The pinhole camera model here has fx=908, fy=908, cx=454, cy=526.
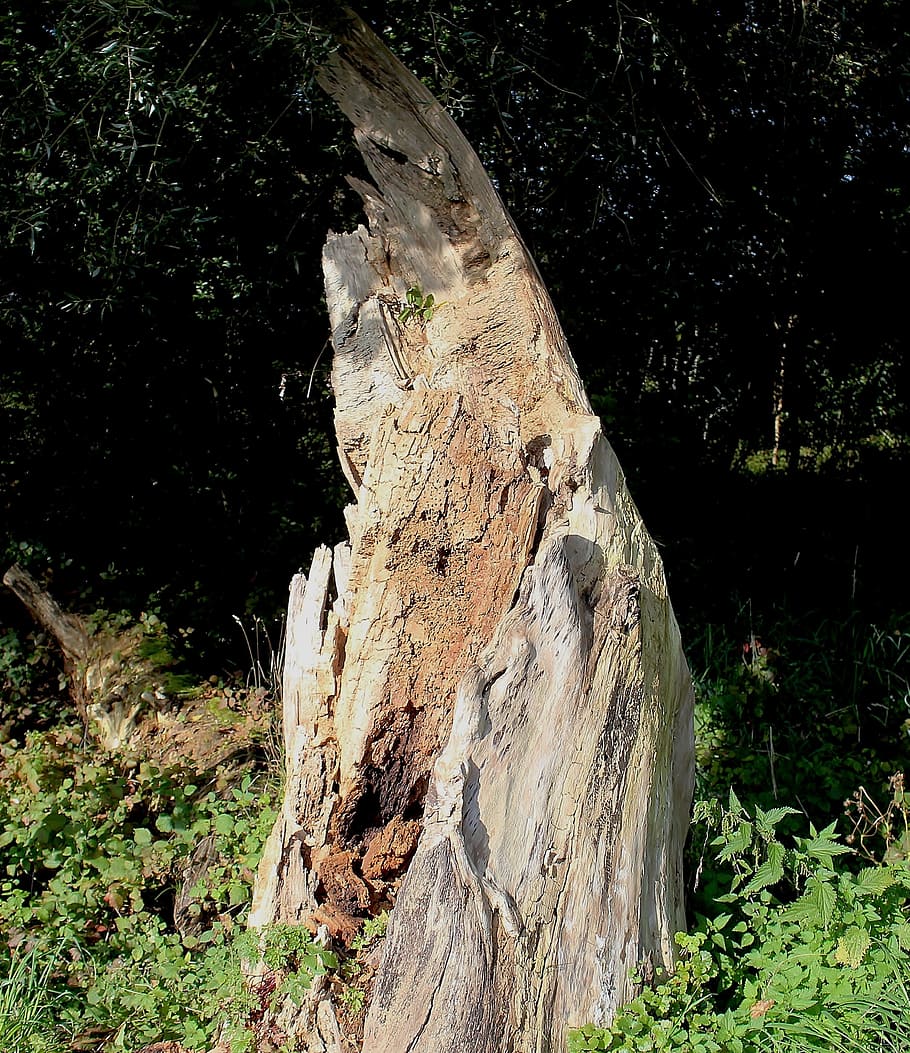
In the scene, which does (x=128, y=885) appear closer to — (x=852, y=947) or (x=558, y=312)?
(x=852, y=947)

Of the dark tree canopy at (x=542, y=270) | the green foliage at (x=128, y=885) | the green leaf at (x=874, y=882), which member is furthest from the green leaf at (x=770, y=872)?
the dark tree canopy at (x=542, y=270)

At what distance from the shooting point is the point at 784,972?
2.60 m

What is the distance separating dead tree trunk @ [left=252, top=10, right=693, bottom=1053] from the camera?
2.27m

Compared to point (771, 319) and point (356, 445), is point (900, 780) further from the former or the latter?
point (771, 319)

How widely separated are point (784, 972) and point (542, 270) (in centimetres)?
467

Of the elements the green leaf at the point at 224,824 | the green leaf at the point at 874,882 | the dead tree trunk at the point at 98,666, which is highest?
the dead tree trunk at the point at 98,666

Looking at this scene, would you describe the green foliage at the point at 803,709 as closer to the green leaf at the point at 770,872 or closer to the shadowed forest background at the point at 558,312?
the shadowed forest background at the point at 558,312

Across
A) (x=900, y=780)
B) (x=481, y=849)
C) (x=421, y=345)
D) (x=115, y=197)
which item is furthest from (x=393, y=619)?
(x=115, y=197)

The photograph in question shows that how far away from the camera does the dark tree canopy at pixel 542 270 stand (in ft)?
14.6

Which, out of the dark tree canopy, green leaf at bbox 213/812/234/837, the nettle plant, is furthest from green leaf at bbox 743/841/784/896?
the dark tree canopy

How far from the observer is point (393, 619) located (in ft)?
9.34

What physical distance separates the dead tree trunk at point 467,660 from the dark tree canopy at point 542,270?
1239 millimetres

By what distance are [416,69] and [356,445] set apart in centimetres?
280

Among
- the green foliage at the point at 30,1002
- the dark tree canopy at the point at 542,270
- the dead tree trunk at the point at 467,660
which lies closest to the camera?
the dead tree trunk at the point at 467,660
